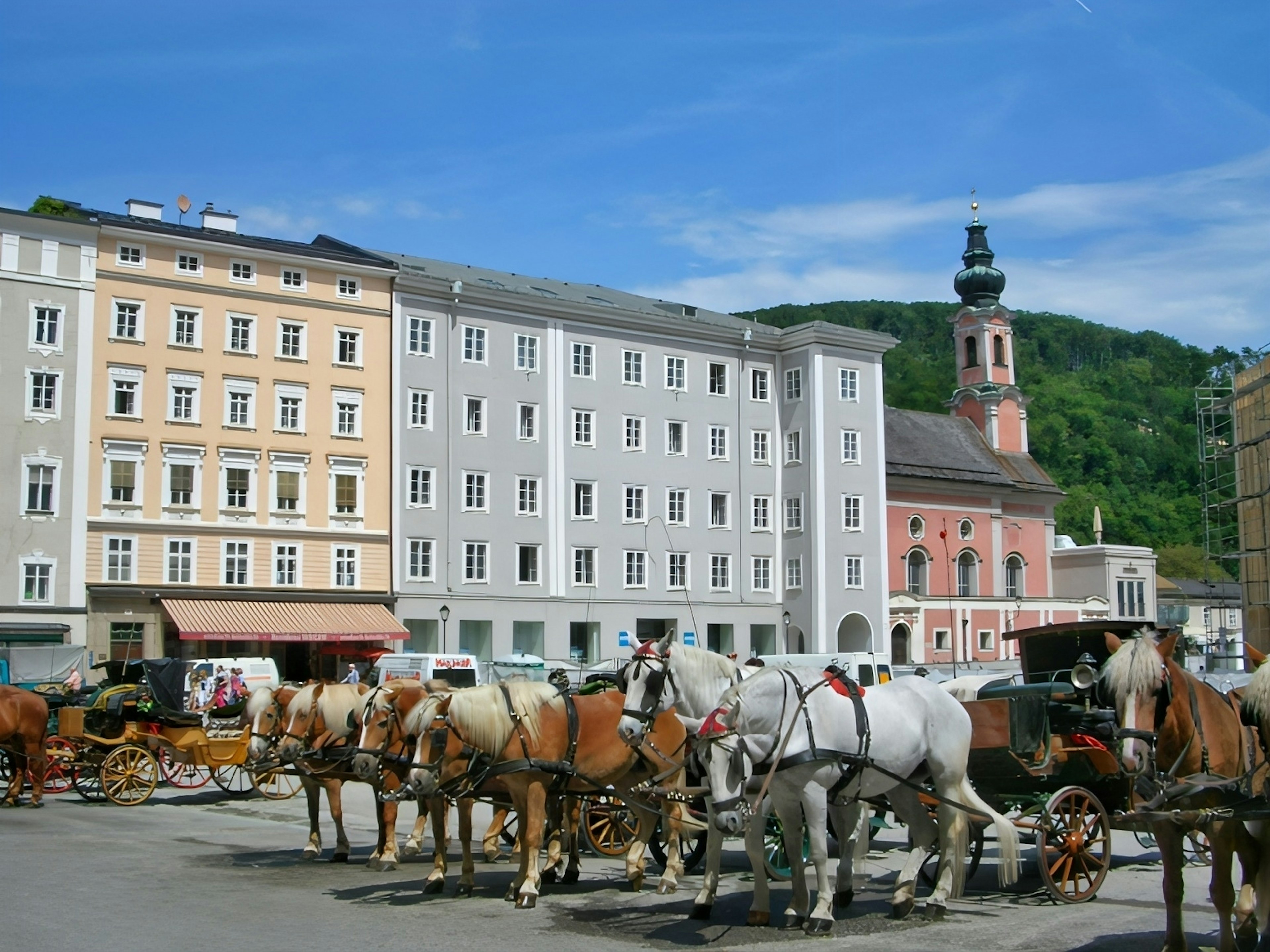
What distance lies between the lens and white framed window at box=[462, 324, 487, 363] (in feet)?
176

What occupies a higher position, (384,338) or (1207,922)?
(384,338)

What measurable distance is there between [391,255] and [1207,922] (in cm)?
5075

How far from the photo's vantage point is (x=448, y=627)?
5175 centimetres

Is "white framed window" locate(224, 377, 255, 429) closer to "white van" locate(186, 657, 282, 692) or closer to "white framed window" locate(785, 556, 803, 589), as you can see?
"white van" locate(186, 657, 282, 692)

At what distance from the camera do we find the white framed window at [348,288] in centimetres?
5178

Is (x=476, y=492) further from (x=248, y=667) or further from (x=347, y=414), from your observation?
(x=248, y=667)

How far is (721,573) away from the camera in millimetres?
59062

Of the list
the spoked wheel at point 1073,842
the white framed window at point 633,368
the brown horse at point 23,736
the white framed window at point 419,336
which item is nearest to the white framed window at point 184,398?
the white framed window at point 419,336

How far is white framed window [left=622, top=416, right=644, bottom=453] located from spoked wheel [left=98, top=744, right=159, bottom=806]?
3531cm

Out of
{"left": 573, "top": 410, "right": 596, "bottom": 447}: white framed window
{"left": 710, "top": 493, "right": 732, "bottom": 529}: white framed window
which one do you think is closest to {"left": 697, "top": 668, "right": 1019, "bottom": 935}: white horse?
{"left": 573, "top": 410, "right": 596, "bottom": 447}: white framed window

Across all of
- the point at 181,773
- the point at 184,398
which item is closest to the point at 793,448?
the point at 184,398

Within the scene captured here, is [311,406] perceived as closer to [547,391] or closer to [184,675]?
[547,391]

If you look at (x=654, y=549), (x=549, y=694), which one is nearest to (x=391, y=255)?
(x=654, y=549)

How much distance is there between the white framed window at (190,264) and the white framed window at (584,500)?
16012mm
